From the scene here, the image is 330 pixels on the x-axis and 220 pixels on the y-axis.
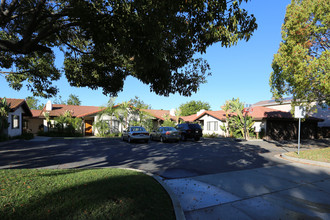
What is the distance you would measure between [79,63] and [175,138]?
12.2 m

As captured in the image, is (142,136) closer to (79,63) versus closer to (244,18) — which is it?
(79,63)

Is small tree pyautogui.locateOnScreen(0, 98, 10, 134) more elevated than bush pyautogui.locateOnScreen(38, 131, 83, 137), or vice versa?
small tree pyautogui.locateOnScreen(0, 98, 10, 134)

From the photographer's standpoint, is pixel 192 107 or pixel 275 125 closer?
pixel 275 125

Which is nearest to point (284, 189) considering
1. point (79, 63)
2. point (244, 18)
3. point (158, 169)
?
point (158, 169)

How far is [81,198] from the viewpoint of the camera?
387 centimetres

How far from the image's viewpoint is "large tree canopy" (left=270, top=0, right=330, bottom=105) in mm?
11234

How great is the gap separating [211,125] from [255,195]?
2753cm

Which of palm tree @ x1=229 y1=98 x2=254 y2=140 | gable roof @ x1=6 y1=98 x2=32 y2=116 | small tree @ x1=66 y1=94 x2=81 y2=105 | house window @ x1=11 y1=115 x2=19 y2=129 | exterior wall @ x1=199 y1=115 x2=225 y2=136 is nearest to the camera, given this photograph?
gable roof @ x1=6 y1=98 x2=32 y2=116

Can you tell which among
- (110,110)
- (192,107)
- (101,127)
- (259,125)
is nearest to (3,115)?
(101,127)

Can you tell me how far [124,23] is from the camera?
16.2 feet

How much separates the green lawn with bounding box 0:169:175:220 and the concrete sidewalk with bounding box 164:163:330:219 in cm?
75

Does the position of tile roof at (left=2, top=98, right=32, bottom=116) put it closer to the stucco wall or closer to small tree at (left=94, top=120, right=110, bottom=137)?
small tree at (left=94, top=120, right=110, bottom=137)

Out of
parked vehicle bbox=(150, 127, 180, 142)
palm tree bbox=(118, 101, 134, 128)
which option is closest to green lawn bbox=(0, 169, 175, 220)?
parked vehicle bbox=(150, 127, 180, 142)

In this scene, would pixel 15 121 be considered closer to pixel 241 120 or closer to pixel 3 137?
pixel 3 137
